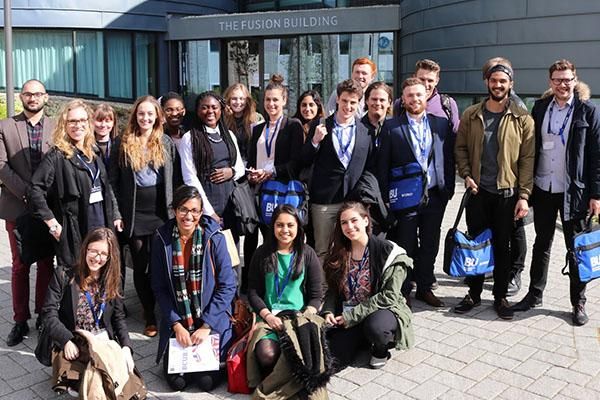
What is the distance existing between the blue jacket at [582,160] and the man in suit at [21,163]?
4255mm

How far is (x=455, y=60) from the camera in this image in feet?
44.9

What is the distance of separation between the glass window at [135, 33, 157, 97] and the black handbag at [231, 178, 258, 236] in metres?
17.8

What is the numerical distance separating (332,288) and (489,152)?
1818mm

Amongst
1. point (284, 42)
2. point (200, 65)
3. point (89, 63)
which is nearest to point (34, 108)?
point (284, 42)

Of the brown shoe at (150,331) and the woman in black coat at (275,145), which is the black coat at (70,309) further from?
the woman in black coat at (275,145)

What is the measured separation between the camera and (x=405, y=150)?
222 inches

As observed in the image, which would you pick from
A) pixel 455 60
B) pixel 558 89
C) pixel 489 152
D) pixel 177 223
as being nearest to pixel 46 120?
pixel 177 223

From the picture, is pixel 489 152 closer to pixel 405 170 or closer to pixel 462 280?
pixel 405 170

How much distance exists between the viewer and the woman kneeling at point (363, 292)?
15.5 ft

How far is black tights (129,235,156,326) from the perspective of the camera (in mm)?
5379

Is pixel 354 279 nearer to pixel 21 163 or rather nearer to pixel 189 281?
pixel 189 281

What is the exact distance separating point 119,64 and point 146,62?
92cm

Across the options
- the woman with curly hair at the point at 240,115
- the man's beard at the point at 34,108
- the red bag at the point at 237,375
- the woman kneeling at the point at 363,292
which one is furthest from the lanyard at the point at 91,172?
the woman kneeling at the point at 363,292

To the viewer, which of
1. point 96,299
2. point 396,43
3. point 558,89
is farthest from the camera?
point 396,43
